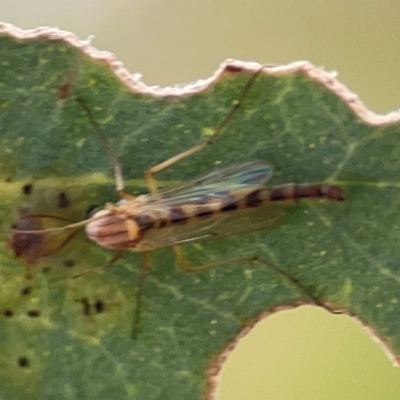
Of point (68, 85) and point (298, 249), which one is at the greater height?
point (68, 85)

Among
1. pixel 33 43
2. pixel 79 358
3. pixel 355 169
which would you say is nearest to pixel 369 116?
pixel 355 169

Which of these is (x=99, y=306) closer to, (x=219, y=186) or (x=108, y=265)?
(x=108, y=265)

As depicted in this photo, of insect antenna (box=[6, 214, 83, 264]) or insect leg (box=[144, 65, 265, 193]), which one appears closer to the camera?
insect leg (box=[144, 65, 265, 193])

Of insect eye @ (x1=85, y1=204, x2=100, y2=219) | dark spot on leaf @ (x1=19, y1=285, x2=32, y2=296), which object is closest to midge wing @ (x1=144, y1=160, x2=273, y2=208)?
insect eye @ (x1=85, y1=204, x2=100, y2=219)

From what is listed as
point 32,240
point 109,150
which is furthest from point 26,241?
point 109,150

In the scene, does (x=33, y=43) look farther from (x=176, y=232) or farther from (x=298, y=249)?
(x=298, y=249)

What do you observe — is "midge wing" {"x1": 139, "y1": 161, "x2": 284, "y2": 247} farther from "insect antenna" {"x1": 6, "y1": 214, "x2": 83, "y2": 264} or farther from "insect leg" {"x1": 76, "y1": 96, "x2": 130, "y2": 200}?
"insect antenna" {"x1": 6, "y1": 214, "x2": 83, "y2": 264}

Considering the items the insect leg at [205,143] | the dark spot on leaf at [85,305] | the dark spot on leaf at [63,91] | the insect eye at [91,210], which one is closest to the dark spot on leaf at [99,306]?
the dark spot on leaf at [85,305]
